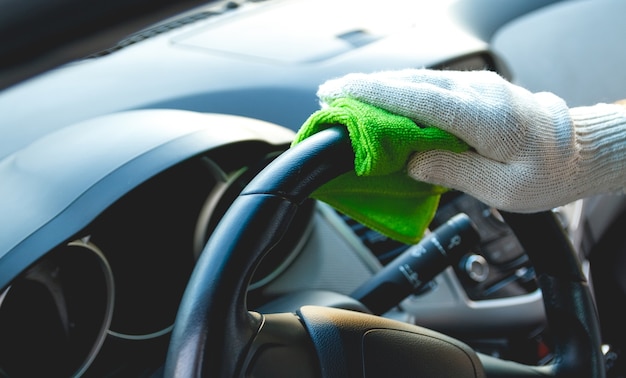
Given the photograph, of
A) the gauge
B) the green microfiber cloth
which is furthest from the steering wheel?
the gauge

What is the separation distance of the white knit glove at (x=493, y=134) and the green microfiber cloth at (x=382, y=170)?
0.04 feet

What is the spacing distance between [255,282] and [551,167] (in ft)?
1.99

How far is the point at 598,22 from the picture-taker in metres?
1.92

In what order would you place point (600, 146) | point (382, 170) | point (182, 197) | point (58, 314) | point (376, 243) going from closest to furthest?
point (382, 170), point (600, 146), point (58, 314), point (182, 197), point (376, 243)

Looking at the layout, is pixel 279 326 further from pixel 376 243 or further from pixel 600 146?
pixel 376 243

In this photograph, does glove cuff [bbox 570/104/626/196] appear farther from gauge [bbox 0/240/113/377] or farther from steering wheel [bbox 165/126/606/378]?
gauge [bbox 0/240/113/377]

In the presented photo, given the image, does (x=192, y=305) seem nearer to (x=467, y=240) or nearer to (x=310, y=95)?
(x=467, y=240)

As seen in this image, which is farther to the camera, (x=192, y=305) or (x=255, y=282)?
(x=255, y=282)

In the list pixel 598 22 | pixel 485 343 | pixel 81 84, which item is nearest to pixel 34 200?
pixel 81 84

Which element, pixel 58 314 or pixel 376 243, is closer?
pixel 58 314

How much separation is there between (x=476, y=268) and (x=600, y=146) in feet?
2.37

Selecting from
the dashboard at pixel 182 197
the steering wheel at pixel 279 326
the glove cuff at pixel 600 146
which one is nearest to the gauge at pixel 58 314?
the dashboard at pixel 182 197

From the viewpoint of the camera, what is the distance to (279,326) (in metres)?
0.70

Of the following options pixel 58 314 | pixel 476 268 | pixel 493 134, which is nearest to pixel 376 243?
pixel 476 268
